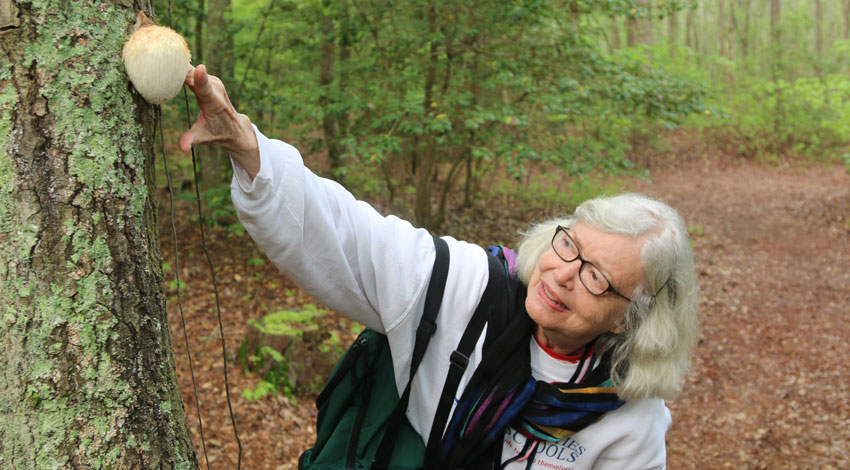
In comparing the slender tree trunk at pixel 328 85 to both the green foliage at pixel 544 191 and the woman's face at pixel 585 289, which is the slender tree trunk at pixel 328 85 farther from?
the woman's face at pixel 585 289

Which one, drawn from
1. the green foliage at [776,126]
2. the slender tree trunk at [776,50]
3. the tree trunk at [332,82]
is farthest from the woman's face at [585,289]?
the slender tree trunk at [776,50]

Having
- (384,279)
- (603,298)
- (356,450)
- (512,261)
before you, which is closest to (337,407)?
(356,450)

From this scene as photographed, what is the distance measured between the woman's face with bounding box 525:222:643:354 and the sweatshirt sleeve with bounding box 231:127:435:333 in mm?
353

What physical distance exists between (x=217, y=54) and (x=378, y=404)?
596cm

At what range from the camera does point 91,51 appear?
119cm

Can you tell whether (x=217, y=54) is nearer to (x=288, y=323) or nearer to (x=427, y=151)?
(x=427, y=151)

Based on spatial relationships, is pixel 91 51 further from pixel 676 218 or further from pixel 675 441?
pixel 675 441

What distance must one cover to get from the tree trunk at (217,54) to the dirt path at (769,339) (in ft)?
18.3

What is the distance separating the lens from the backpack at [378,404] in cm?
168

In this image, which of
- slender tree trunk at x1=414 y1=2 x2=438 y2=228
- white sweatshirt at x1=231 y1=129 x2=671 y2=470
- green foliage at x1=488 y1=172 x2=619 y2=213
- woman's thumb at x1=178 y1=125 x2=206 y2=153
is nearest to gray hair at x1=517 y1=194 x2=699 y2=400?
white sweatshirt at x1=231 y1=129 x2=671 y2=470

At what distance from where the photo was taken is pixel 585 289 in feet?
5.55

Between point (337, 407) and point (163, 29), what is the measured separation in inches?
43.9

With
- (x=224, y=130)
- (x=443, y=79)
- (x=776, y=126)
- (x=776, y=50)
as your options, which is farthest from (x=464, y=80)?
(x=776, y=50)

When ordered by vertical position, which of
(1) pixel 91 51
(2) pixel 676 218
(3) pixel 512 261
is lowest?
(3) pixel 512 261
